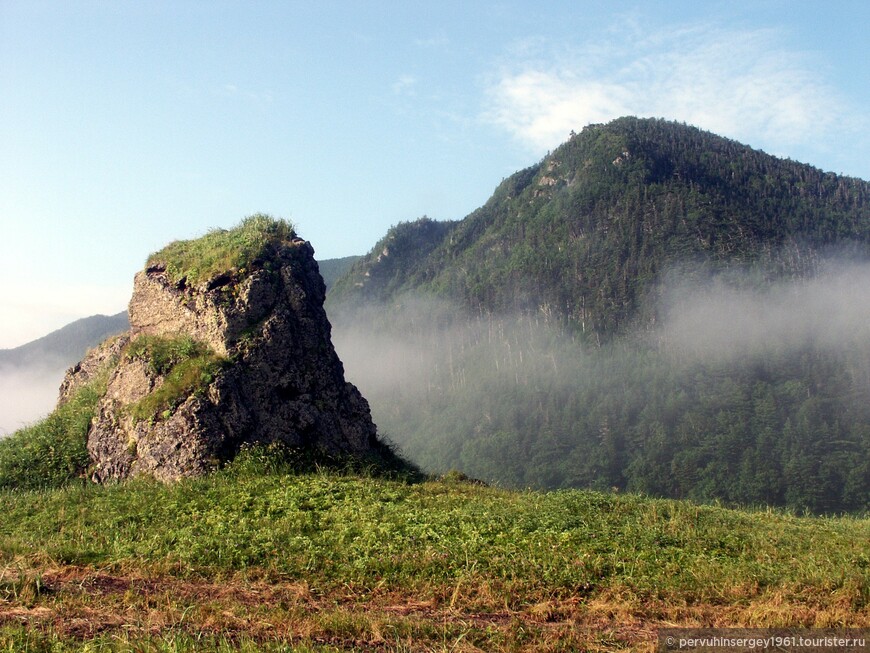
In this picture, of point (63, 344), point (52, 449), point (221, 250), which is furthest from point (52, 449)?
point (63, 344)

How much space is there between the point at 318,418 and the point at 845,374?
161710mm

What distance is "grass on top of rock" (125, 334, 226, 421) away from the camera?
17.8 m

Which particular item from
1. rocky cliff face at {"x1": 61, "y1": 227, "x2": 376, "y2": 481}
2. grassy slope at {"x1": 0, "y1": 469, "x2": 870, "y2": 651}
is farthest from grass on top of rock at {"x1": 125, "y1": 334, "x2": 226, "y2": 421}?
grassy slope at {"x1": 0, "y1": 469, "x2": 870, "y2": 651}

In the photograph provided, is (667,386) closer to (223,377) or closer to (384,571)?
(223,377)

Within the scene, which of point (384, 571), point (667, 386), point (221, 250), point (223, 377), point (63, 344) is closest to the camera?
point (384, 571)

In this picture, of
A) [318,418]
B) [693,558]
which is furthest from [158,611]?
[318,418]

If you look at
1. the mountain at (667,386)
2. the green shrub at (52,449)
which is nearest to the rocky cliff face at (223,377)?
the green shrub at (52,449)

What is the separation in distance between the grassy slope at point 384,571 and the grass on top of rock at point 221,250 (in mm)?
6871

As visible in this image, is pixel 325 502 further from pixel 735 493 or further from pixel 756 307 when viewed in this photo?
pixel 756 307

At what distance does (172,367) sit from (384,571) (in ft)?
33.3

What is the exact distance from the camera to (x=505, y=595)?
10305 mm

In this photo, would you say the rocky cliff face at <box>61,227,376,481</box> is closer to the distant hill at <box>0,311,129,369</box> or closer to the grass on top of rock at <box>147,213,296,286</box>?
the grass on top of rock at <box>147,213,296,286</box>

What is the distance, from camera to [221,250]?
821 inches

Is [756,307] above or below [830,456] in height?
above
